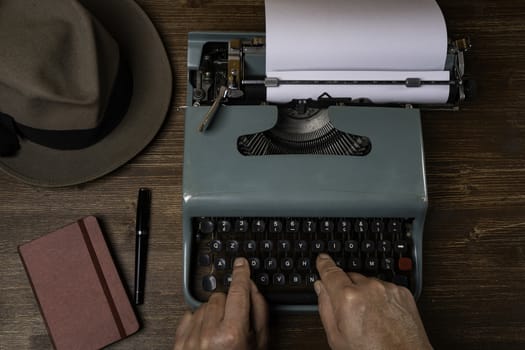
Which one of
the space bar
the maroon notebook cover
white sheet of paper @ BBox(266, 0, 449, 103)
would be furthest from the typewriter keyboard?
white sheet of paper @ BBox(266, 0, 449, 103)

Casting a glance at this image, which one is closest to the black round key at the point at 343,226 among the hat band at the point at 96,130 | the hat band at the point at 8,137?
the hat band at the point at 96,130

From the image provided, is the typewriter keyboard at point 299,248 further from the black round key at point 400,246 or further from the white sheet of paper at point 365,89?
the white sheet of paper at point 365,89

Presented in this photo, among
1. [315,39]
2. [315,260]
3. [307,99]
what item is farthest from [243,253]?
[315,39]

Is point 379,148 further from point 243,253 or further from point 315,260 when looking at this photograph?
point 243,253

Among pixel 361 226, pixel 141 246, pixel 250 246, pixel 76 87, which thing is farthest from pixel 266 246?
pixel 76 87

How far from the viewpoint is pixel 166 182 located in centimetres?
142

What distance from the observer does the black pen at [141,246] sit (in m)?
1.36

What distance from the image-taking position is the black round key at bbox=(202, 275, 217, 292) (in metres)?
1.32

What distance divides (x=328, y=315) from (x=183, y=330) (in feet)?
1.25

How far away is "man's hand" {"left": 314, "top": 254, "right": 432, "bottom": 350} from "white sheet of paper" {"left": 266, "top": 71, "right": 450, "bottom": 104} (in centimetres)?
45

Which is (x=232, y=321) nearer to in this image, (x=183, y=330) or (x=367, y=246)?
(x=183, y=330)

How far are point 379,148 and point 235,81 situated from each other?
399 millimetres

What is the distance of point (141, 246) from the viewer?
1.37 meters

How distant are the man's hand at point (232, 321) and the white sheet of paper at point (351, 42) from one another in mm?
489
